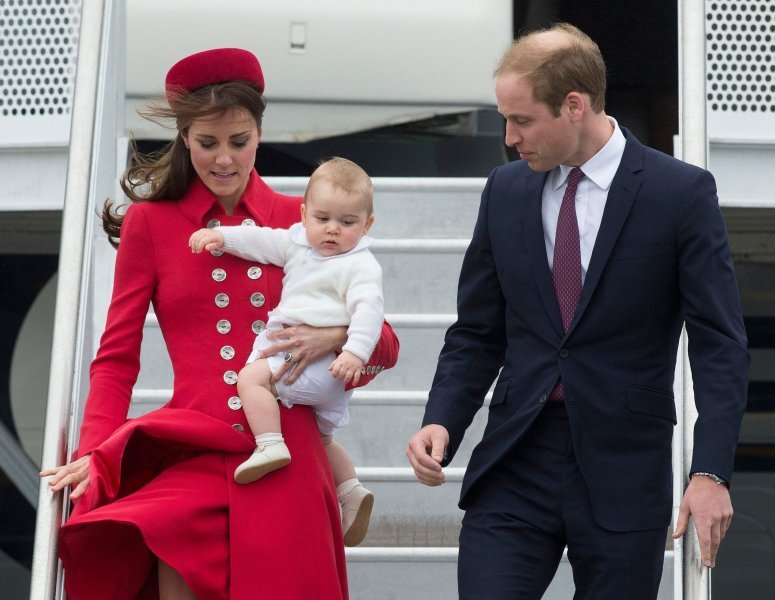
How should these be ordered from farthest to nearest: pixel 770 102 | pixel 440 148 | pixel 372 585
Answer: pixel 440 148 < pixel 770 102 < pixel 372 585

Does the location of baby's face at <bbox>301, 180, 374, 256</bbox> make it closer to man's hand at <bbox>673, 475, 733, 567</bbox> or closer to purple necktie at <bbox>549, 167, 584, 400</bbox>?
purple necktie at <bbox>549, 167, 584, 400</bbox>

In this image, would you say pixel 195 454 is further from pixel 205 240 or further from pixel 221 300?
pixel 205 240

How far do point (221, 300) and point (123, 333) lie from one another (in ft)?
0.64

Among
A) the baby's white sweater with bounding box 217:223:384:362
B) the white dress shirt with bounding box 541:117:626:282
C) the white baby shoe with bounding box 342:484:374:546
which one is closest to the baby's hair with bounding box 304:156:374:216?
the baby's white sweater with bounding box 217:223:384:362

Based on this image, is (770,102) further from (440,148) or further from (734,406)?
(734,406)

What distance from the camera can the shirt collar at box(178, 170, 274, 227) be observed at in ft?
9.11

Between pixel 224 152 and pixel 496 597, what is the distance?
37.8 inches

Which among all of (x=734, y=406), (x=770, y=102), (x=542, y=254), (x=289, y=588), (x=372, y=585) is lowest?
(x=372, y=585)

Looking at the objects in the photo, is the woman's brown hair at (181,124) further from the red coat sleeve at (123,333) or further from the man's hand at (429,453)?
the man's hand at (429,453)

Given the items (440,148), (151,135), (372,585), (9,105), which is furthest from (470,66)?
(372,585)

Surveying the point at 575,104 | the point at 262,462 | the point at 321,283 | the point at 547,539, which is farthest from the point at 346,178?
the point at 547,539

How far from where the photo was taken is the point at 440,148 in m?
5.55

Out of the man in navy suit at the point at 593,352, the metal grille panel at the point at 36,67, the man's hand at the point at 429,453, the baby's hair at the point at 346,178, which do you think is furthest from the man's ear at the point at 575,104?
the metal grille panel at the point at 36,67

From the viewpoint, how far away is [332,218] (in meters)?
2.70
